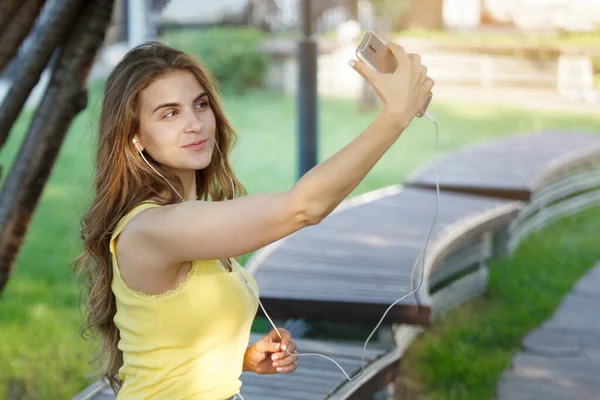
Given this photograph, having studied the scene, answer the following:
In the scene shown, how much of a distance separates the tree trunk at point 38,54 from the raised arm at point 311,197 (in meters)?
2.13

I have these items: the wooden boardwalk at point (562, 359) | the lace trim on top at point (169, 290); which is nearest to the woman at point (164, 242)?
the lace trim on top at point (169, 290)

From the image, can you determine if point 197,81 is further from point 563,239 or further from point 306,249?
point 563,239

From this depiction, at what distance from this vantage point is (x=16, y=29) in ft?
12.7

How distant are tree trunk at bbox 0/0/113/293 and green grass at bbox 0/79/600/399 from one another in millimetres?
248

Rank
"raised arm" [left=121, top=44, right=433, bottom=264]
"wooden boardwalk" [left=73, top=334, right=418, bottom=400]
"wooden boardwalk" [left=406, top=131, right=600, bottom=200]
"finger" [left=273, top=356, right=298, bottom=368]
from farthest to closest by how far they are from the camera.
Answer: "wooden boardwalk" [left=406, top=131, right=600, bottom=200] → "wooden boardwalk" [left=73, top=334, right=418, bottom=400] → "finger" [left=273, top=356, right=298, bottom=368] → "raised arm" [left=121, top=44, right=433, bottom=264]

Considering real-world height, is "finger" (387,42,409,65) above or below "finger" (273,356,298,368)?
above

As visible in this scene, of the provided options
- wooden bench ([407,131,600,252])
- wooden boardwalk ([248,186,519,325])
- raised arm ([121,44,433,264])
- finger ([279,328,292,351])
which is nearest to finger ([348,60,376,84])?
raised arm ([121,44,433,264])

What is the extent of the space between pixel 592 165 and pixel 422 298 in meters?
6.24

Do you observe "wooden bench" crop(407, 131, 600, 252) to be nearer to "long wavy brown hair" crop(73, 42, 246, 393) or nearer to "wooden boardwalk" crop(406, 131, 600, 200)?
"wooden boardwalk" crop(406, 131, 600, 200)

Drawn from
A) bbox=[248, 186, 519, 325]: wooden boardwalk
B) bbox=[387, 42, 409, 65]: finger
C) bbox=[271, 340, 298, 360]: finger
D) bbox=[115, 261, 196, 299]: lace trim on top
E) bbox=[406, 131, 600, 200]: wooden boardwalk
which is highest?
bbox=[387, 42, 409, 65]: finger

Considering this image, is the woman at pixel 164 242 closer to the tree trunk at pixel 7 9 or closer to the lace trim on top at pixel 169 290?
the lace trim on top at pixel 169 290

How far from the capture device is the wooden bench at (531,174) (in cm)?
716

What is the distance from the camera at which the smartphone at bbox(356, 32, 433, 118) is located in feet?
6.02

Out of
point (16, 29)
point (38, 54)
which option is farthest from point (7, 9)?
point (38, 54)
